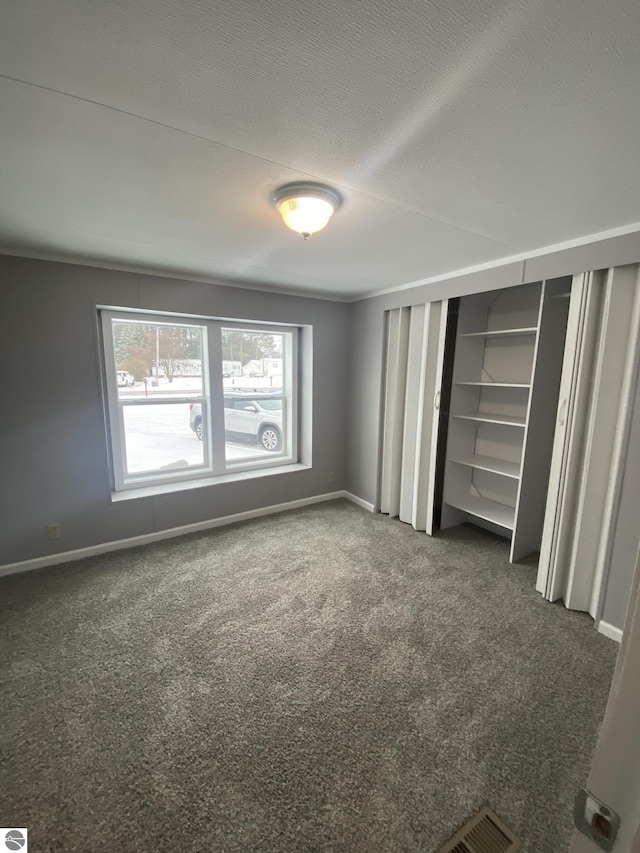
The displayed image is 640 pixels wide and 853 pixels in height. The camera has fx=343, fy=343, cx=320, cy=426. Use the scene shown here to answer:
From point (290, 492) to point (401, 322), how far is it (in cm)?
215

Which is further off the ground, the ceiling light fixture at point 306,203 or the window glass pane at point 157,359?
the ceiling light fixture at point 306,203

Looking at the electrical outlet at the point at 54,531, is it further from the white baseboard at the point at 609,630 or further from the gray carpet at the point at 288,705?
the white baseboard at the point at 609,630

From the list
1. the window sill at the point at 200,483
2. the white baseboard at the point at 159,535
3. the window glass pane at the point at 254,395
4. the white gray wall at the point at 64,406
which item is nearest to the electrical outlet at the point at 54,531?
the white gray wall at the point at 64,406

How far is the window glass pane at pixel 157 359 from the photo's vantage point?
3008mm

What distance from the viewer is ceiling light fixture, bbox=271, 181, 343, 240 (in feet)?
4.94

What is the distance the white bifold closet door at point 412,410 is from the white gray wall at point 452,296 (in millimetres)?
114

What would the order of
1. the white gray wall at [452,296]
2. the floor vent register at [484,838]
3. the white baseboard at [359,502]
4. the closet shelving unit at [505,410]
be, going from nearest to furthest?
the floor vent register at [484,838] < the white gray wall at [452,296] < the closet shelving unit at [505,410] < the white baseboard at [359,502]

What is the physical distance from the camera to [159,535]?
10.2 feet

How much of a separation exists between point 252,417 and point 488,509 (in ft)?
8.37

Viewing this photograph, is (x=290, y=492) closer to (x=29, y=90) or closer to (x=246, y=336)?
(x=246, y=336)

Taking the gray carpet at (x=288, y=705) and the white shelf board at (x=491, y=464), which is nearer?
the gray carpet at (x=288, y=705)

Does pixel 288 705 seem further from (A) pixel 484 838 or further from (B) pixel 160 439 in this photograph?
(B) pixel 160 439

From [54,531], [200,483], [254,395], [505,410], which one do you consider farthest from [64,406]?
[505,410]

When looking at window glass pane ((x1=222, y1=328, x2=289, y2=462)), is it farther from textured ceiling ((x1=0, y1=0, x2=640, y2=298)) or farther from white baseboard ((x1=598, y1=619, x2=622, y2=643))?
white baseboard ((x1=598, y1=619, x2=622, y2=643))
